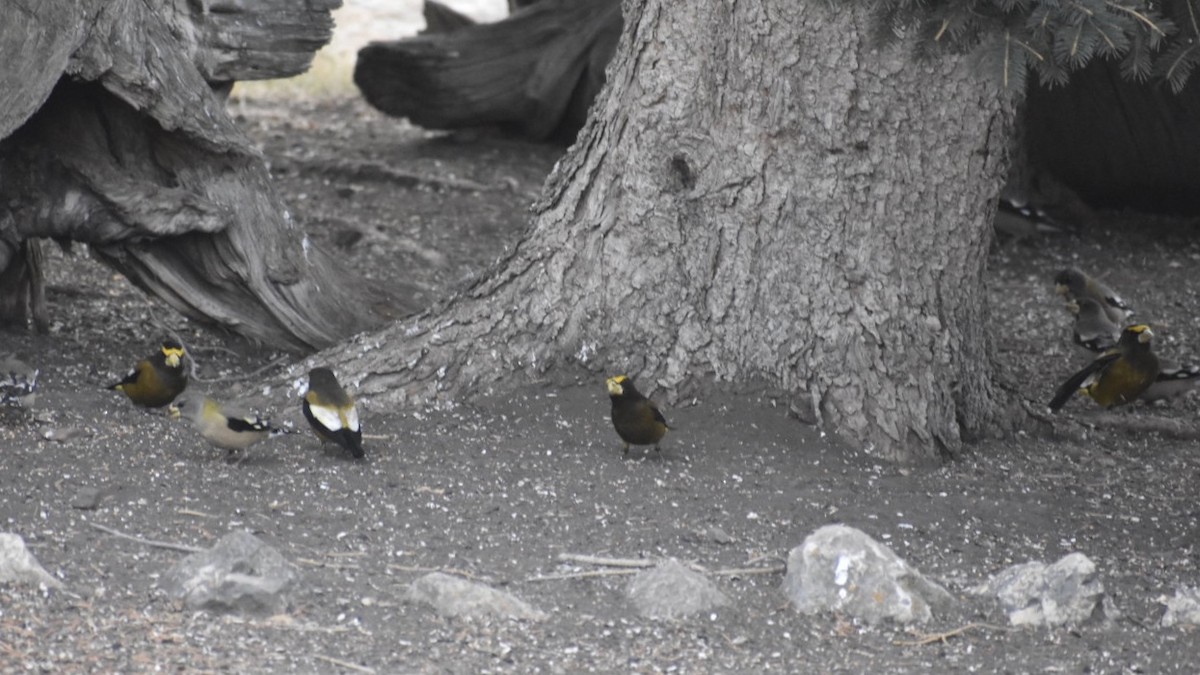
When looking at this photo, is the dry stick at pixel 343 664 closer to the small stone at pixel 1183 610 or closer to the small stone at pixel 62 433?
the small stone at pixel 62 433

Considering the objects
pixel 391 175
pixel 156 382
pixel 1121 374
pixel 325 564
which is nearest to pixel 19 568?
pixel 325 564

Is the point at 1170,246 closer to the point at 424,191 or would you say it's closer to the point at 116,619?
the point at 424,191

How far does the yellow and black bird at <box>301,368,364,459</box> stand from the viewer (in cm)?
535

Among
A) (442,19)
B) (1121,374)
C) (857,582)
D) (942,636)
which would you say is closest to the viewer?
(942,636)

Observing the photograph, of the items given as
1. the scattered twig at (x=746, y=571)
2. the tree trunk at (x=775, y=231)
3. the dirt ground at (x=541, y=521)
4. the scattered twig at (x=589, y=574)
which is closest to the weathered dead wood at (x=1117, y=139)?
the dirt ground at (x=541, y=521)

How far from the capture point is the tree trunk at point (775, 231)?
551 centimetres

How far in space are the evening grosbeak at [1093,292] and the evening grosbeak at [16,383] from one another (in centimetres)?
551

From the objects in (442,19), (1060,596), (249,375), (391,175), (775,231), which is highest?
(775,231)

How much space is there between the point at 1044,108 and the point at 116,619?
7865mm

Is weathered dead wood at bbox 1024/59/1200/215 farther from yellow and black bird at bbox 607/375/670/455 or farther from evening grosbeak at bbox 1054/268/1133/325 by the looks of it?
yellow and black bird at bbox 607/375/670/455

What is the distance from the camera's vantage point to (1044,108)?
10195mm

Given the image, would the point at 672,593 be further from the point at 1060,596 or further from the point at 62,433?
the point at 62,433

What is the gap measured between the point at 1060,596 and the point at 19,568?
3050mm

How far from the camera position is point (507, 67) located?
11812mm
